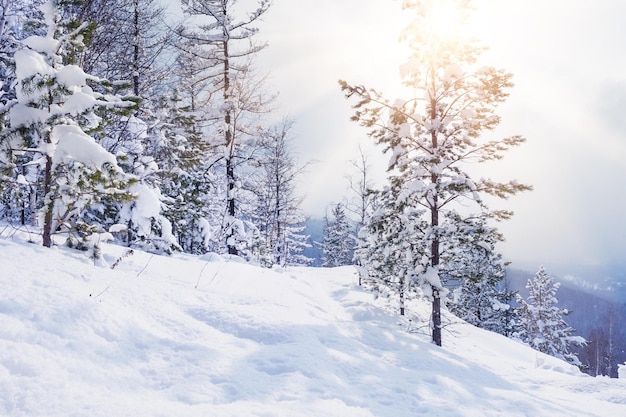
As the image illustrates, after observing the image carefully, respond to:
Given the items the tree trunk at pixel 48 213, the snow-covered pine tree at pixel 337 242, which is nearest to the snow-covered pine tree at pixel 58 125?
the tree trunk at pixel 48 213

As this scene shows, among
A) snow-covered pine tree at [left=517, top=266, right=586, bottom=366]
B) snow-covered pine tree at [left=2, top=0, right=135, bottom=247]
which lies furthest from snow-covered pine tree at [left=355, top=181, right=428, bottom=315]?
snow-covered pine tree at [left=517, top=266, right=586, bottom=366]

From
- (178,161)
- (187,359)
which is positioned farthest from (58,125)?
(178,161)

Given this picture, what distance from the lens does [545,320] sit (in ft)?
106

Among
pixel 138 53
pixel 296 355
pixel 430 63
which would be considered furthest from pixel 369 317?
pixel 138 53

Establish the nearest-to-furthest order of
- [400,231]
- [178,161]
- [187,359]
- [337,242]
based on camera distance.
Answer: [187,359], [400,231], [178,161], [337,242]

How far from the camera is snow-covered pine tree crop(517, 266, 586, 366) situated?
3139 centimetres

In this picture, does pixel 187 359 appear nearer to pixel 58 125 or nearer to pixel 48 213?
pixel 48 213

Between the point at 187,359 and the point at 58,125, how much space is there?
3957 mm

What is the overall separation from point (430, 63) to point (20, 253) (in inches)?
382

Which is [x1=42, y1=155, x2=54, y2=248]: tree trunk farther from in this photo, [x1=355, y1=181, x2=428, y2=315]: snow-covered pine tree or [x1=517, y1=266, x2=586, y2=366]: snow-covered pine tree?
[x1=517, y1=266, x2=586, y2=366]: snow-covered pine tree

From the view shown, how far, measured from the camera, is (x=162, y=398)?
2660 mm

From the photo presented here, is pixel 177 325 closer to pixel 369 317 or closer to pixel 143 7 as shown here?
pixel 369 317

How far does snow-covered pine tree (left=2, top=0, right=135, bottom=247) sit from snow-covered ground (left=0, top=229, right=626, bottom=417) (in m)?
0.86

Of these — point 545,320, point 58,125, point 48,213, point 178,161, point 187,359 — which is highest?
point 178,161
